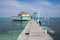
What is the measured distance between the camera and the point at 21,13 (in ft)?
179

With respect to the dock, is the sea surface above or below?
below

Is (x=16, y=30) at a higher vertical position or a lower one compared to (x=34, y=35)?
lower

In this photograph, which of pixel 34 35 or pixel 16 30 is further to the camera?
pixel 16 30

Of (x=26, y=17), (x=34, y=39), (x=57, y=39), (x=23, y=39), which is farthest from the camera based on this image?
(x=26, y=17)

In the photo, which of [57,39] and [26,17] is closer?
[57,39]

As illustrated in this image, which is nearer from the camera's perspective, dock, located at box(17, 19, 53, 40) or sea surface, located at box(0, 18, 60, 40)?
dock, located at box(17, 19, 53, 40)

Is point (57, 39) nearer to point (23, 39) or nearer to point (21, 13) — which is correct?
point (23, 39)

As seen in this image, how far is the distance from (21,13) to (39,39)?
48.8 meters

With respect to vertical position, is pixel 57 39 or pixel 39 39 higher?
pixel 39 39

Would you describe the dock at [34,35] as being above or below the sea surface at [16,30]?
above

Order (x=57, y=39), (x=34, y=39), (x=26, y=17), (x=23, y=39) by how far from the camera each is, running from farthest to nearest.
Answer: (x=26, y=17) → (x=57, y=39) → (x=23, y=39) → (x=34, y=39)

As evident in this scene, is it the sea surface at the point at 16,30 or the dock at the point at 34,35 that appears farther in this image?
the sea surface at the point at 16,30

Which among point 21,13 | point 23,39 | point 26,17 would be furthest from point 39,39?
point 21,13

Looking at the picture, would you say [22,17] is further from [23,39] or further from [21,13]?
[23,39]
